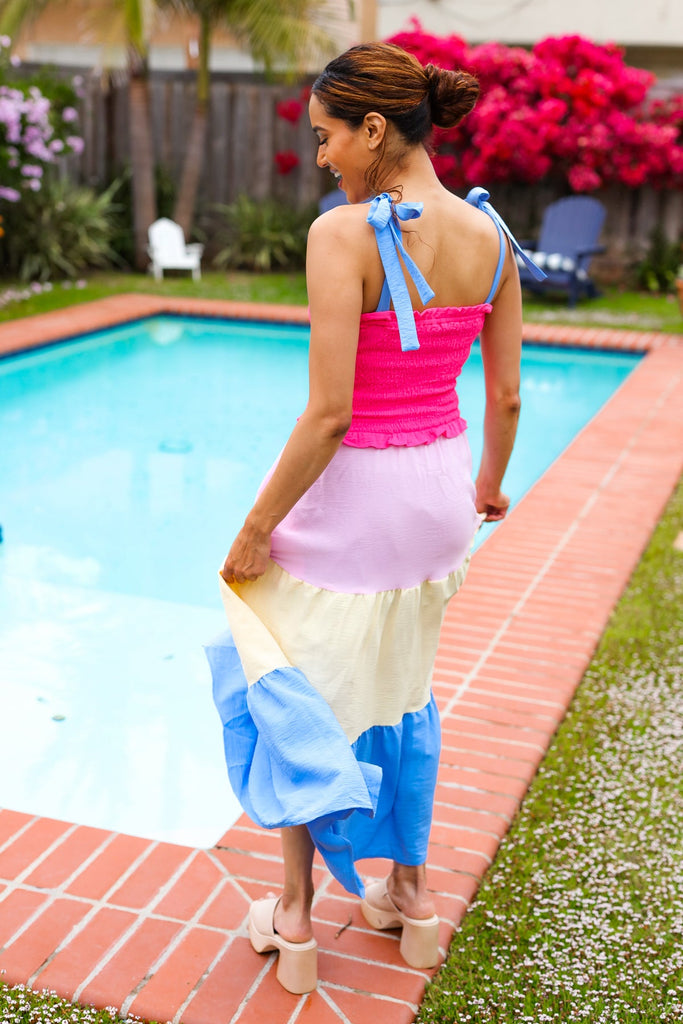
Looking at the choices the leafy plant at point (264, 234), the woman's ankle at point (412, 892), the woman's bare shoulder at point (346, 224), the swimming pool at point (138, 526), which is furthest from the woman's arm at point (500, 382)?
the leafy plant at point (264, 234)

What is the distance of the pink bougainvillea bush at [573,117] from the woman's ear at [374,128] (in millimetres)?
10001

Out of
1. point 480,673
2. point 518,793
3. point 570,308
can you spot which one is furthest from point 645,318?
point 518,793

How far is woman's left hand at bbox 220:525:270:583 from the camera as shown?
1962mm

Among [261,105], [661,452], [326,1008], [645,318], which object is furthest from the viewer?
[261,105]

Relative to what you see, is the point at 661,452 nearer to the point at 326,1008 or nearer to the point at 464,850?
the point at 464,850

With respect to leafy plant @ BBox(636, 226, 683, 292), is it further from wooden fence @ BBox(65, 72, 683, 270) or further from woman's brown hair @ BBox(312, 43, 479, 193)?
woman's brown hair @ BBox(312, 43, 479, 193)

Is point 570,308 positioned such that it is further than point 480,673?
Yes

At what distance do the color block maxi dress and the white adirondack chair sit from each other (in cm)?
1017


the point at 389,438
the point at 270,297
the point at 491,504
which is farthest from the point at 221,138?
the point at 389,438

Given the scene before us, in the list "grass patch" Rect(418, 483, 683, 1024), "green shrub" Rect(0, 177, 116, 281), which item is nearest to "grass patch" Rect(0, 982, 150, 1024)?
"grass patch" Rect(418, 483, 683, 1024)

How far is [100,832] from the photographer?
2684 millimetres

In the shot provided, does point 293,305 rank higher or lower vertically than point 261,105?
lower

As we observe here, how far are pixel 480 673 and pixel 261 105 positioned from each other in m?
10.5

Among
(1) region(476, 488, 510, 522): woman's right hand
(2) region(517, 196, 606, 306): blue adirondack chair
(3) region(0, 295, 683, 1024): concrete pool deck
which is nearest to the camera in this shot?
(3) region(0, 295, 683, 1024): concrete pool deck
